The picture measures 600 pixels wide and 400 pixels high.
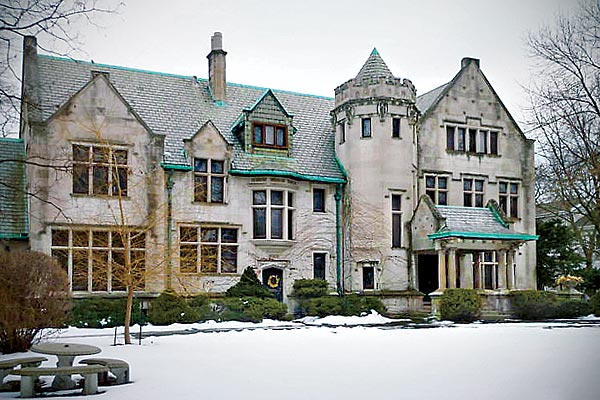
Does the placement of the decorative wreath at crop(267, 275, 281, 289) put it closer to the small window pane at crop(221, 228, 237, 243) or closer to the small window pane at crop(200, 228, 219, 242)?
the small window pane at crop(221, 228, 237, 243)

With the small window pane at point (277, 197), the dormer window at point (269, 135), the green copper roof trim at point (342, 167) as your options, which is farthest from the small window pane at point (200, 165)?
the green copper roof trim at point (342, 167)

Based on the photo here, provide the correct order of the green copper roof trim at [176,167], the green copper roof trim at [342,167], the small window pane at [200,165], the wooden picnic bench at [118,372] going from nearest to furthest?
the wooden picnic bench at [118,372] < the green copper roof trim at [176,167] < the small window pane at [200,165] < the green copper roof trim at [342,167]

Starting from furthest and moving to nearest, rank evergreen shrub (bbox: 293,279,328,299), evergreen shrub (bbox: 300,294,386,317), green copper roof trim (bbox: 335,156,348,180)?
green copper roof trim (bbox: 335,156,348,180)
evergreen shrub (bbox: 293,279,328,299)
evergreen shrub (bbox: 300,294,386,317)

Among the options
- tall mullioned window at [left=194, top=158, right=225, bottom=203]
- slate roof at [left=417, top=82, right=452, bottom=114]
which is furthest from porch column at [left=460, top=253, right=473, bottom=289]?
tall mullioned window at [left=194, top=158, right=225, bottom=203]

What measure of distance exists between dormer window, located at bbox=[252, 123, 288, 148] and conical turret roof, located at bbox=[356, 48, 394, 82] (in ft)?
14.5

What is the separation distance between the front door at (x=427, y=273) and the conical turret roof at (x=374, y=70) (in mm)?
8980

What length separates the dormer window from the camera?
103ft

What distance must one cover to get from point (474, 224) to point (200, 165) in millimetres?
12665

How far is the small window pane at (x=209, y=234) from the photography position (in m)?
29.3

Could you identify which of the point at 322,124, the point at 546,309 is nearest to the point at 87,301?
the point at 322,124

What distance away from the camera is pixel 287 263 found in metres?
30.7

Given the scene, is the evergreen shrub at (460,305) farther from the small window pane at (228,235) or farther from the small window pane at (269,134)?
the small window pane at (269,134)

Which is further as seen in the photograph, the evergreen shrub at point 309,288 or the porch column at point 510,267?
the porch column at point 510,267

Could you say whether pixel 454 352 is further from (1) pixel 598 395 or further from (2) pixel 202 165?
(2) pixel 202 165
